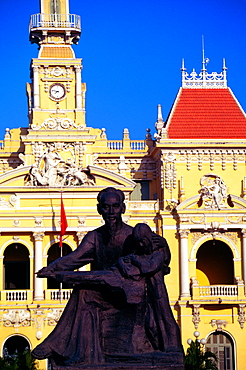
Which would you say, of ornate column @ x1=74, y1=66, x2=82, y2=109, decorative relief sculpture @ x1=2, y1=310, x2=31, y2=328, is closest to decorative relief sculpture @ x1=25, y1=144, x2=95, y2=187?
ornate column @ x1=74, y1=66, x2=82, y2=109

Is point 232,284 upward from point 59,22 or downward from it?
downward

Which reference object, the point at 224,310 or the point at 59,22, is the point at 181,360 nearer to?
the point at 224,310

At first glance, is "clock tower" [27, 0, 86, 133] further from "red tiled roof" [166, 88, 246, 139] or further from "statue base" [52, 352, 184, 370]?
"statue base" [52, 352, 184, 370]

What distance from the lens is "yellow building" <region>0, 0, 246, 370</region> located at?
160 ft

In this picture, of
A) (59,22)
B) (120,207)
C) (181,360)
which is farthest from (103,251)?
(59,22)

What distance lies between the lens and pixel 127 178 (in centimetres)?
4975

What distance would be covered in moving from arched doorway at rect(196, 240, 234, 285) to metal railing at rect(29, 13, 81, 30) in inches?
564

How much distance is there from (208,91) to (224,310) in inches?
511

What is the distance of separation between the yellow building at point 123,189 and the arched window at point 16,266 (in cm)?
5

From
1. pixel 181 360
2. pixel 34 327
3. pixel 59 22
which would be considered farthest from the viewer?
pixel 59 22

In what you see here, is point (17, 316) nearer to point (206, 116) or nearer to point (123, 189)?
point (123, 189)

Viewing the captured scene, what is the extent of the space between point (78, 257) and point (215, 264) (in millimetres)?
39936

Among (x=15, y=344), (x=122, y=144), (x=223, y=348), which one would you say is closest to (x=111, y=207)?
(x=15, y=344)

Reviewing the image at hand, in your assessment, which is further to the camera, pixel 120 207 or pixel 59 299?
pixel 59 299
